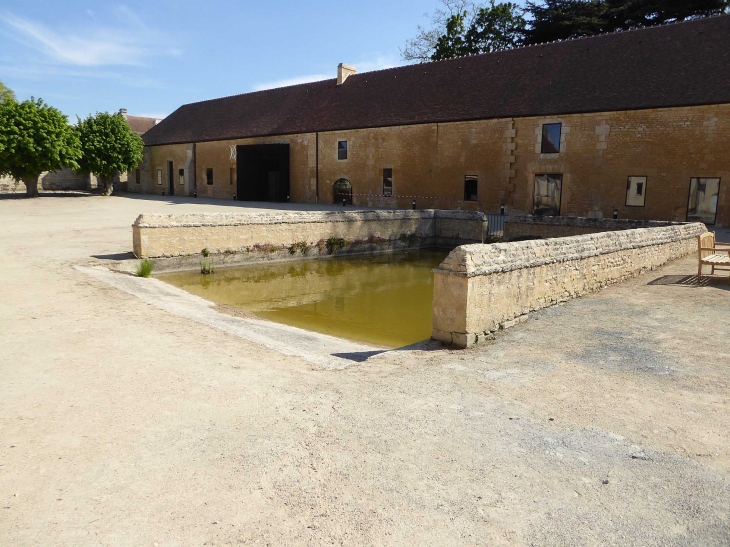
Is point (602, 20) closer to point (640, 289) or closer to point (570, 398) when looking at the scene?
point (640, 289)

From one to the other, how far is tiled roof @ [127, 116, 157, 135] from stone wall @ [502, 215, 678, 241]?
5023 centimetres

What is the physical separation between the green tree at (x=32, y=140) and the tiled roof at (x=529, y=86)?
32.2 feet

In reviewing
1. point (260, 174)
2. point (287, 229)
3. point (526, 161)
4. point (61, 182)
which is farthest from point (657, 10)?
point (61, 182)

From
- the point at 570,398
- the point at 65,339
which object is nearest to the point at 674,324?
the point at 570,398

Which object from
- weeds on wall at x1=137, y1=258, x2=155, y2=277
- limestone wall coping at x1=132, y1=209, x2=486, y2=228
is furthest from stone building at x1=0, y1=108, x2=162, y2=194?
weeds on wall at x1=137, y1=258, x2=155, y2=277

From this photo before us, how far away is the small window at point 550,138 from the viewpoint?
78.5ft

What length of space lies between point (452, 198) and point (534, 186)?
166 inches

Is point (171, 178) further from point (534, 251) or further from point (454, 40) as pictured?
point (534, 251)

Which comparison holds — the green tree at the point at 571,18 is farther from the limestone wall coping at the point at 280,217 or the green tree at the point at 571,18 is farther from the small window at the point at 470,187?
the limestone wall coping at the point at 280,217

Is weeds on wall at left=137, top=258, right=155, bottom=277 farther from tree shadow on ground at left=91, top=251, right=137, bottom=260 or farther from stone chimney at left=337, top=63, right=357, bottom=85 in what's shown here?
stone chimney at left=337, top=63, right=357, bottom=85

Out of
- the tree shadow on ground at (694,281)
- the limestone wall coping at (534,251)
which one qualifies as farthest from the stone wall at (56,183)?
the tree shadow on ground at (694,281)

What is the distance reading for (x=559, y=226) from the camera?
18938mm

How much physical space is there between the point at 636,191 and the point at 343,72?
66.4ft

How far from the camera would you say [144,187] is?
1818 inches
